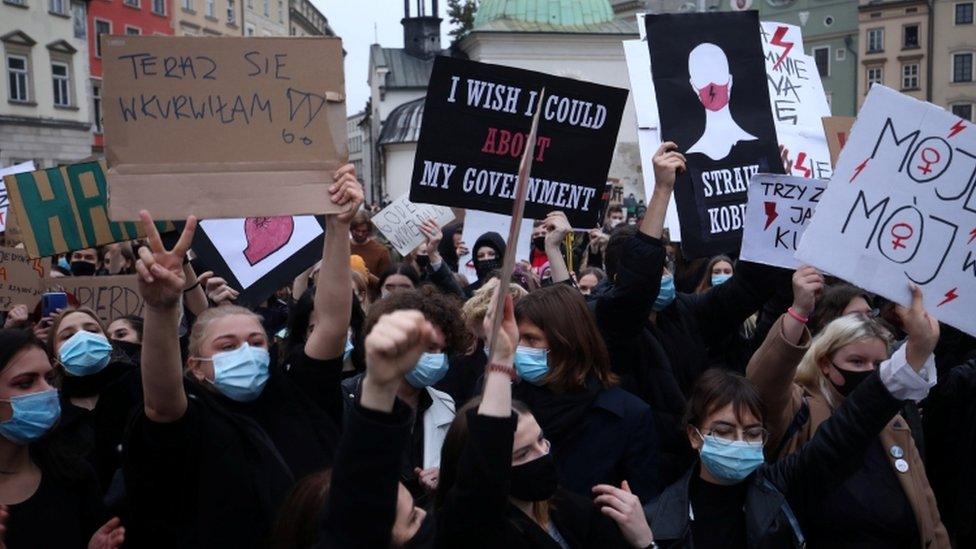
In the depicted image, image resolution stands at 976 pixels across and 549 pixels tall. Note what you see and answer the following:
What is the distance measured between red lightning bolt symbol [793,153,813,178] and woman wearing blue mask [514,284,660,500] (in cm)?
247

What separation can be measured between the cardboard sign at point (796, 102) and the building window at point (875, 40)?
62.1 m

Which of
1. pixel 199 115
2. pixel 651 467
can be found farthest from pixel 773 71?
pixel 199 115

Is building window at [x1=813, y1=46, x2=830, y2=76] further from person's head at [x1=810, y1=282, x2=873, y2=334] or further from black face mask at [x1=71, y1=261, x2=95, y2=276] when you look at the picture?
person's head at [x1=810, y1=282, x2=873, y2=334]

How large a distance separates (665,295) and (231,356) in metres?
2.26

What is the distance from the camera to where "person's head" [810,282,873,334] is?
17.2 ft

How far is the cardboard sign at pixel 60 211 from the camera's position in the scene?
655 centimetres

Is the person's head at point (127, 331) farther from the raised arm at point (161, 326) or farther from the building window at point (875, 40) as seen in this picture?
the building window at point (875, 40)

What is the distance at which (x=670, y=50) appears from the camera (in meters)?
5.23

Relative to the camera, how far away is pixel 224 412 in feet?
11.0

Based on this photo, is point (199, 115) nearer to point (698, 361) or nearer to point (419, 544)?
point (419, 544)

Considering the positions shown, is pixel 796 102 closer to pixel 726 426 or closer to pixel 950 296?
pixel 950 296

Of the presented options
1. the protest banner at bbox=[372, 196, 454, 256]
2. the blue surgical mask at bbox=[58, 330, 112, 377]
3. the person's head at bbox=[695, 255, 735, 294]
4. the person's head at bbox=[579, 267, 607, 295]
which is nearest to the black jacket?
the blue surgical mask at bbox=[58, 330, 112, 377]

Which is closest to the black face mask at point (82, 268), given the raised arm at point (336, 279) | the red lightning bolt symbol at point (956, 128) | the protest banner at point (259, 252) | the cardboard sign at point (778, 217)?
the protest banner at point (259, 252)

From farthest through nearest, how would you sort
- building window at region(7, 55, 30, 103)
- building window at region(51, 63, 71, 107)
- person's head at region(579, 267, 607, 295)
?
building window at region(51, 63, 71, 107), building window at region(7, 55, 30, 103), person's head at region(579, 267, 607, 295)
